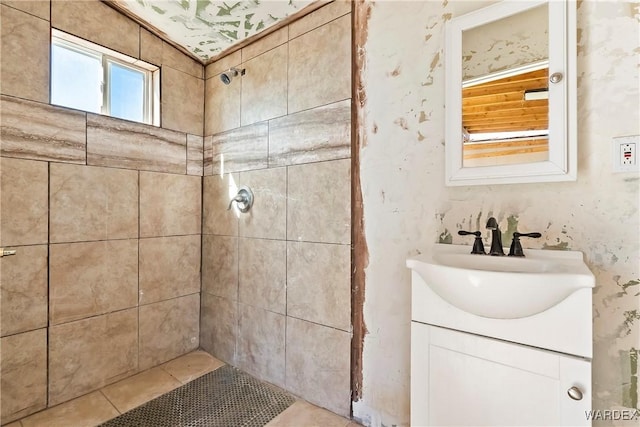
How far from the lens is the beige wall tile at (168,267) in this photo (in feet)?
6.69

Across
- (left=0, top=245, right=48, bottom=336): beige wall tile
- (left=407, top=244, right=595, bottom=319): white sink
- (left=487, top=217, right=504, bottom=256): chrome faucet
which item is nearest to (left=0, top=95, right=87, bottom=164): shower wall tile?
(left=0, top=245, right=48, bottom=336): beige wall tile

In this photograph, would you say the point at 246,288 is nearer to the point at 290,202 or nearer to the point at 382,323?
the point at 290,202

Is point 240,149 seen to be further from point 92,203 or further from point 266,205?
point 92,203

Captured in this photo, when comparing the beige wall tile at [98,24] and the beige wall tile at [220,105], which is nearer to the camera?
the beige wall tile at [98,24]

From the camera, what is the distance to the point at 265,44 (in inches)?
75.9

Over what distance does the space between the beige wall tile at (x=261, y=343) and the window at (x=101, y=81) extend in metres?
1.50

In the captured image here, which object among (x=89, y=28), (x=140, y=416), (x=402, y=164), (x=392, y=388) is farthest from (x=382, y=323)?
(x=89, y=28)

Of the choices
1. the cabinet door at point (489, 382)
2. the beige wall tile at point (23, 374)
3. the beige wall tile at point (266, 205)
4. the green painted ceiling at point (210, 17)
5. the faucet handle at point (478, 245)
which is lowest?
the beige wall tile at point (23, 374)

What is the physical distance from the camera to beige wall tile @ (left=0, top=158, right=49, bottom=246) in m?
1.50

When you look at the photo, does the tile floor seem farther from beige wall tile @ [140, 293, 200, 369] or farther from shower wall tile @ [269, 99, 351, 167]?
shower wall tile @ [269, 99, 351, 167]

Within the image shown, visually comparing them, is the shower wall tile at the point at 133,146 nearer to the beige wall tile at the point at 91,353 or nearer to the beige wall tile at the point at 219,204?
the beige wall tile at the point at 219,204

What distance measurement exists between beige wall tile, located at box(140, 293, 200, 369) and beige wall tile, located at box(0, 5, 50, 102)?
1396 mm

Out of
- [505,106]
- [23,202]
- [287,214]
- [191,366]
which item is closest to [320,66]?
[287,214]

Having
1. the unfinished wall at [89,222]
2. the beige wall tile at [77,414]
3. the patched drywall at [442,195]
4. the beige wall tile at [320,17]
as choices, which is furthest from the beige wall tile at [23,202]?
the patched drywall at [442,195]
